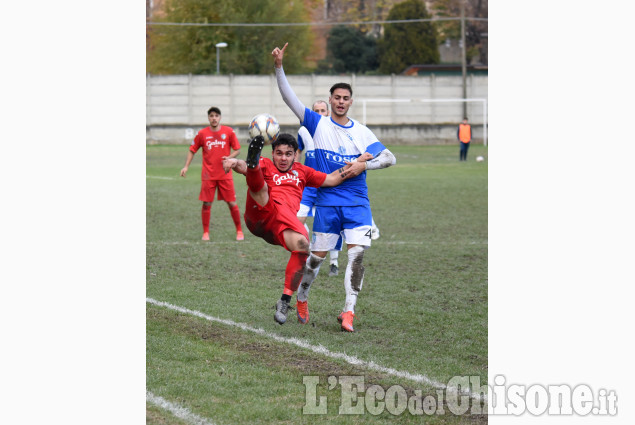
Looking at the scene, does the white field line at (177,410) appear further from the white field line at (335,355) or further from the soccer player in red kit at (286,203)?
the soccer player in red kit at (286,203)

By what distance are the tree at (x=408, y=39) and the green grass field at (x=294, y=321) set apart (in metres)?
47.7

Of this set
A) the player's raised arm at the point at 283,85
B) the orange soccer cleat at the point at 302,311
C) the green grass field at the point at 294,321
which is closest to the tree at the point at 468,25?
the green grass field at the point at 294,321

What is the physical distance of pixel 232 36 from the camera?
5603 centimetres

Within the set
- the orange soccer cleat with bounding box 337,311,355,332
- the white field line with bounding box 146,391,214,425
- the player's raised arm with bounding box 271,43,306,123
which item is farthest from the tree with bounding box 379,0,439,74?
the white field line with bounding box 146,391,214,425

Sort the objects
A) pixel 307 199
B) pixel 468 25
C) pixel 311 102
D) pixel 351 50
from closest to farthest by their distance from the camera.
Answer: pixel 307 199, pixel 311 102, pixel 351 50, pixel 468 25

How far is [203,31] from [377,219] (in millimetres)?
44024

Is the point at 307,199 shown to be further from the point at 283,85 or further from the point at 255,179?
the point at 255,179

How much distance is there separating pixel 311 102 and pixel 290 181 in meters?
38.2

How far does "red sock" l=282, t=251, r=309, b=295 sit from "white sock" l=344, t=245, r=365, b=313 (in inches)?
15.1

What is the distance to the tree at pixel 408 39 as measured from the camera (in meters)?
60.1

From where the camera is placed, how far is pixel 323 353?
19.3 feet

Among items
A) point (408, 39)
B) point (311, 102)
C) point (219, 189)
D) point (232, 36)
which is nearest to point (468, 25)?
point (408, 39)

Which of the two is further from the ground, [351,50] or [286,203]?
[351,50]

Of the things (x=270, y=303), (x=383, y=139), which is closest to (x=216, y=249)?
(x=270, y=303)
